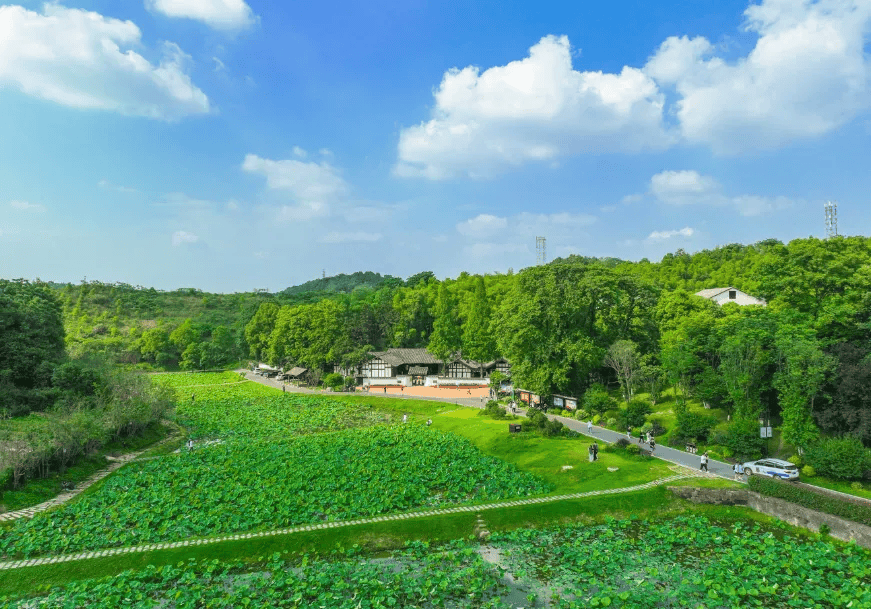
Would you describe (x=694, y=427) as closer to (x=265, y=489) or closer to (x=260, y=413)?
(x=265, y=489)

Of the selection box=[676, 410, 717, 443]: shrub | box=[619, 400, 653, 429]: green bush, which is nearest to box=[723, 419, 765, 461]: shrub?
box=[676, 410, 717, 443]: shrub

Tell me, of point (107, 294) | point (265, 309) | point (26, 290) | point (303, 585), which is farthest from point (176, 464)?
point (107, 294)

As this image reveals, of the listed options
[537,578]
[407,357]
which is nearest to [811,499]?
[537,578]

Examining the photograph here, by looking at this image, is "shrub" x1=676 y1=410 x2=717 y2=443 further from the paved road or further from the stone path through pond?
the stone path through pond

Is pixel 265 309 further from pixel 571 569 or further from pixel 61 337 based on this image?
pixel 571 569

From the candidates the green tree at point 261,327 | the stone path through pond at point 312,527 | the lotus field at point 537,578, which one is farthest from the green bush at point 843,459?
the green tree at point 261,327

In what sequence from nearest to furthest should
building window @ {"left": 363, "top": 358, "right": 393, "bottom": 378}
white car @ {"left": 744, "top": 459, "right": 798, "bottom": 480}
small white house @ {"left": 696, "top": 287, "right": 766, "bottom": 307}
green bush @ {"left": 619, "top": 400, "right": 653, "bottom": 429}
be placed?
white car @ {"left": 744, "top": 459, "right": 798, "bottom": 480}
green bush @ {"left": 619, "top": 400, "right": 653, "bottom": 429}
small white house @ {"left": 696, "top": 287, "right": 766, "bottom": 307}
building window @ {"left": 363, "top": 358, "right": 393, "bottom": 378}
